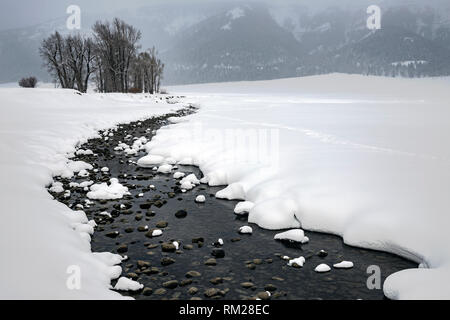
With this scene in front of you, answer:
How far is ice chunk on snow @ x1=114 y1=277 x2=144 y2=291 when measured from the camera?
17.0 feet

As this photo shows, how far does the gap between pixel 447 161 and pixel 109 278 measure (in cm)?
932

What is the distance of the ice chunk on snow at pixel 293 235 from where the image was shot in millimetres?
6816

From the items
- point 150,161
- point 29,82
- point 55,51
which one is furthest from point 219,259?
point 29,82

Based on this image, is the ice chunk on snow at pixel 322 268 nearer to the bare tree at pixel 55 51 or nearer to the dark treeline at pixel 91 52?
the dark treeline at pixel 91 52

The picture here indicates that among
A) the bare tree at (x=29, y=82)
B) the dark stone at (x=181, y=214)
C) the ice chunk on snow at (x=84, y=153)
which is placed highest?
the bare tree at (x=29, y=82)

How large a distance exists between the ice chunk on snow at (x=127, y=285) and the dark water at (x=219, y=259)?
0.36ft

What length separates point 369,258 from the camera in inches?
242

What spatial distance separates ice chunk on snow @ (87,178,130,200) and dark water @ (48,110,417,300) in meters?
0.27

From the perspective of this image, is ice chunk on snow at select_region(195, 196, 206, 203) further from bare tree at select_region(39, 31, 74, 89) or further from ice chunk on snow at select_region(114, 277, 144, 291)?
bare tree at select_region(39, 31, 74, 89)

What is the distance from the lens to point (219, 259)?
6.18 meters

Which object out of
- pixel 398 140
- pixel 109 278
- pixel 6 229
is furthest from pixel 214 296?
pixel 398 140

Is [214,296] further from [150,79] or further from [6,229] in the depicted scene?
[150,79]

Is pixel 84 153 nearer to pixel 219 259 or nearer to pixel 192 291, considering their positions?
pixel 219 259

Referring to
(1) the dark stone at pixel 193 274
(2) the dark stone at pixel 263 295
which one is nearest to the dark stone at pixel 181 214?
(1) the dark stone at pixel 193 274
